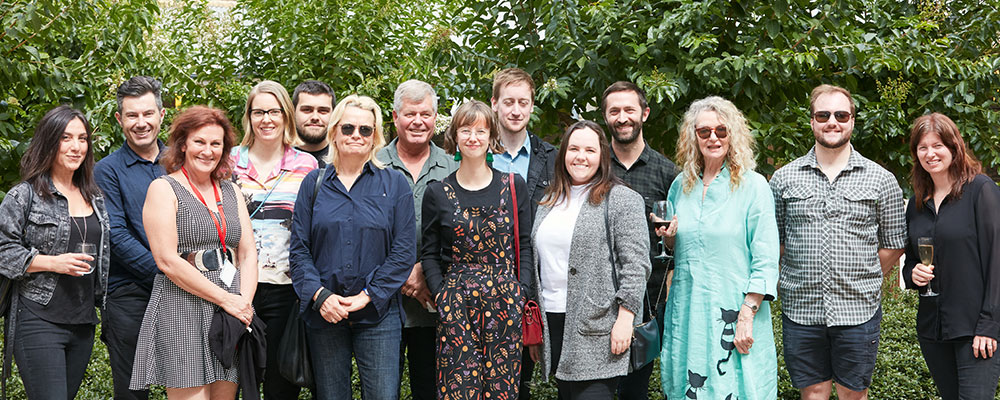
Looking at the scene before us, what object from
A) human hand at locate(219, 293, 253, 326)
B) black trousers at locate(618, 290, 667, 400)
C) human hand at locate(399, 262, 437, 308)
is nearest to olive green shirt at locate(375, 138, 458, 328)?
human hand at locate(399, 262, 437, 308)

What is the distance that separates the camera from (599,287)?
406 centimetres

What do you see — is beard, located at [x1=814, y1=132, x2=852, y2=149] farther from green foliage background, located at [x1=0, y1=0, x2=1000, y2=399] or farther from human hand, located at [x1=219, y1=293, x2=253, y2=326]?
human hand, located at [x1=219, y1=293, x2=253, y2=326]

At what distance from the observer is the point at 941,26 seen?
662 centimetres

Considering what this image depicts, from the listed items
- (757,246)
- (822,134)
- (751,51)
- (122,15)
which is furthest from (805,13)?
(122,15)

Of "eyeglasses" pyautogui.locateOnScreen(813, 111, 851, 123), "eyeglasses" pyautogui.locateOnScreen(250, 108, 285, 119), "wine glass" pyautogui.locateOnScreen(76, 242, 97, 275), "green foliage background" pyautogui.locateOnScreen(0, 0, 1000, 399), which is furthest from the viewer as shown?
"green foliage background" pyautogui.locateOnScreen(0, 0, 1000, 399)

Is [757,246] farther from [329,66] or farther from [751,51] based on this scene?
[329,66]

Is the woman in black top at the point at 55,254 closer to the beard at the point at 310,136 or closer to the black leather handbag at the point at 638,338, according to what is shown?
the beard at the point at 310,136

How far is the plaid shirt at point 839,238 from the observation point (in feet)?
13.8

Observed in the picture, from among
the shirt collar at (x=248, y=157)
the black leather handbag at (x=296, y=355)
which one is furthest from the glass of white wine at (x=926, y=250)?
the shirt collar at (x=248, y=157)

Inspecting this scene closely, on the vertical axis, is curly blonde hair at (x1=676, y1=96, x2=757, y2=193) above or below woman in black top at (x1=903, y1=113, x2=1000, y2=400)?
above

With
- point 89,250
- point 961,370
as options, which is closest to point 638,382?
point 961,370

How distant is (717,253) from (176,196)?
102 inches

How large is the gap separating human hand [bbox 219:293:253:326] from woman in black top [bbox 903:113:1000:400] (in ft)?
10.8

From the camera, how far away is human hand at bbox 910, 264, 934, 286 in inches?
163
